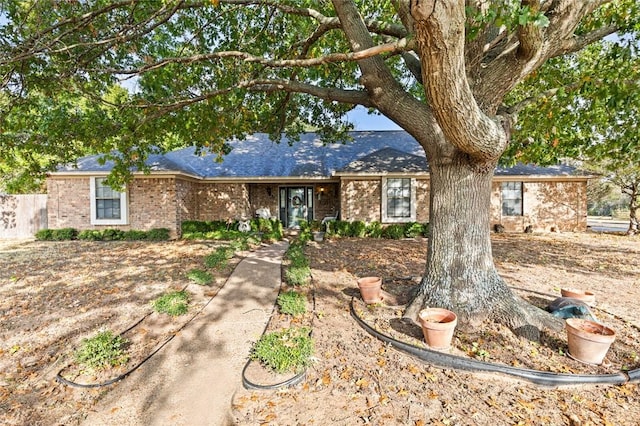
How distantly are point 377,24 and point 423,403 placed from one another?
5.76 meters

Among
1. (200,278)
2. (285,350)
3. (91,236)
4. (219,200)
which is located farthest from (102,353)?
(219,200)

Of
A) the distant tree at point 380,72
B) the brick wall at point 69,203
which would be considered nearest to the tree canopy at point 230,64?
the distant tree at point 380,72

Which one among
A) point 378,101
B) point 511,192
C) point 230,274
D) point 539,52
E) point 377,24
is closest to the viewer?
point 539,52

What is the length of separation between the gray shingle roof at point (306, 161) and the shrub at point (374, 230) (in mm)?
2261

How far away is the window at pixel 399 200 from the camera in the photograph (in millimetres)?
12648

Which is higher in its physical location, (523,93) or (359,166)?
(523,93)

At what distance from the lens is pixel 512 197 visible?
13.8m

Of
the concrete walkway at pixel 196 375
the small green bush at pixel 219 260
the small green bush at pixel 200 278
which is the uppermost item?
the small green bush at pixel 219 260

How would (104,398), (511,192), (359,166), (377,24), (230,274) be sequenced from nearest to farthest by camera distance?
(104,398), (377,24), (230,274), (359,166), (511,192)

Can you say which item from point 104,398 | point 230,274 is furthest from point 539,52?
point 230,274

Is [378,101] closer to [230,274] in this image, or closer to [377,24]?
[377,24]

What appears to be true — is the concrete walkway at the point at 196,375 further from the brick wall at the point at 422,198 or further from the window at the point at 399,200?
the brick wall at the point at 422,198

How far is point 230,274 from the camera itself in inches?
267

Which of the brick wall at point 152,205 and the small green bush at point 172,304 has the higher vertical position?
the brick wall at point 152,205
